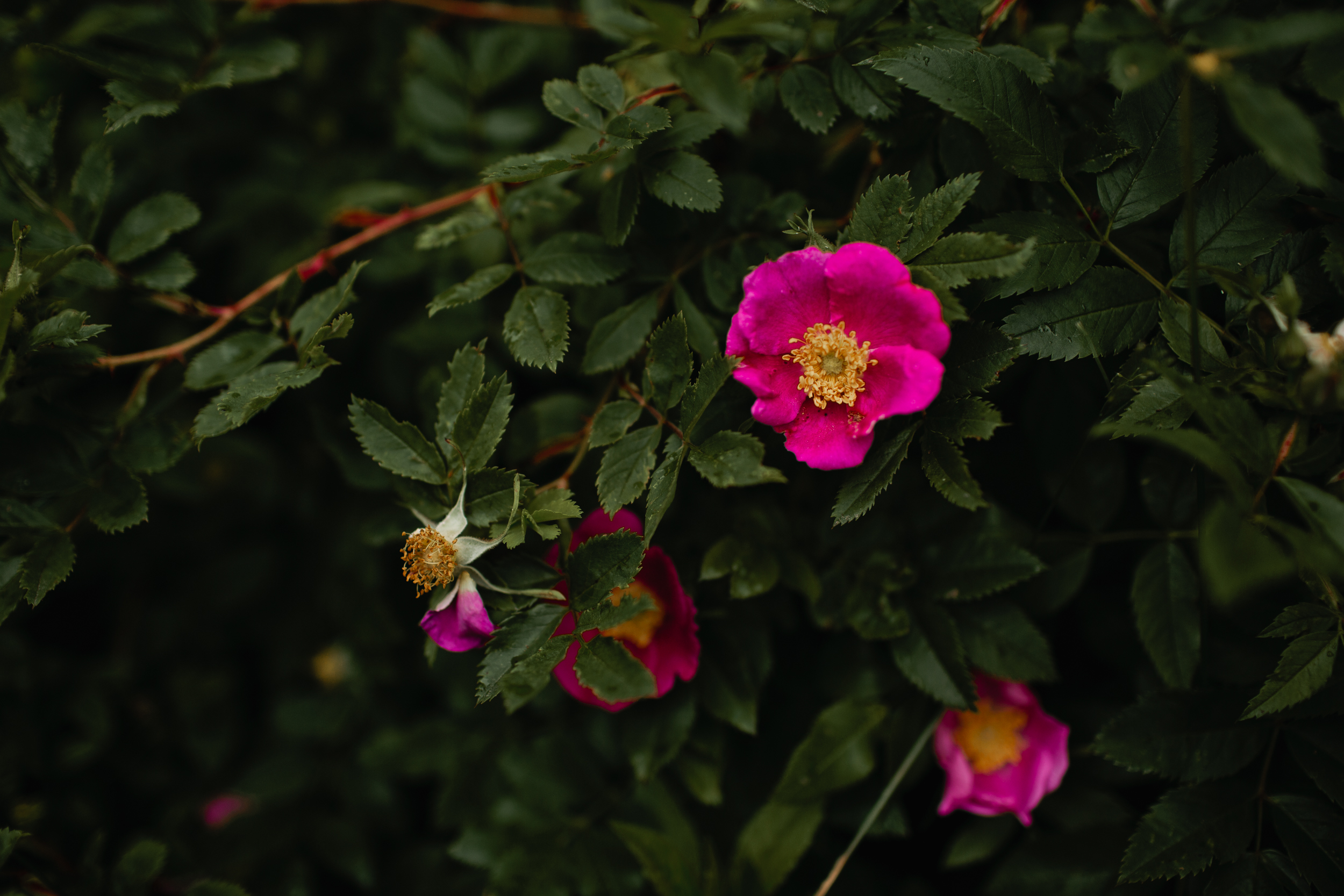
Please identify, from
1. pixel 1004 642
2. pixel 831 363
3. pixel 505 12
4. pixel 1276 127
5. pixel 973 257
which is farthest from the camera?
pixel 505 12

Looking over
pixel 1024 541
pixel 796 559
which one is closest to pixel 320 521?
pixel 796 559

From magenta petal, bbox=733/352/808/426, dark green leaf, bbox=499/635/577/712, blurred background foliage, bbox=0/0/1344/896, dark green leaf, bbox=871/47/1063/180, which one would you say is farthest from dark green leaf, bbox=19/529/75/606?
dark green leaf, bbox=871/47/1063/180

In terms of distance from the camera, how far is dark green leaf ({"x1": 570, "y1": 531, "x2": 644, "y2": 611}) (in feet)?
3.34

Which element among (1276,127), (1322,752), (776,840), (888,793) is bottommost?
(776,840)

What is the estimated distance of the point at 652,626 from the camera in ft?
4.29

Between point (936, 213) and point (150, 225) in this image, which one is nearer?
point (936, 213)

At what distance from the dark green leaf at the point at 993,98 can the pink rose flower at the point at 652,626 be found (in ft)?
2.42

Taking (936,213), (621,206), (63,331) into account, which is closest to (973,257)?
(936,213)

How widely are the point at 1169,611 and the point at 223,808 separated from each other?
2.17 meters

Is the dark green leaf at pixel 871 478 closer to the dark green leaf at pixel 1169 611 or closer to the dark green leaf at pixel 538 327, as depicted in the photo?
the dark green leaf at pixel 538 327

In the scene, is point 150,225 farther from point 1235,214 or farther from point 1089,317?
point 1235,214

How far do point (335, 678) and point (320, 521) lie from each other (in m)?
A: 0.55

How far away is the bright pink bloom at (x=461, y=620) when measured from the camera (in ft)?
3.40

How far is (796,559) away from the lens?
1.29 meters
